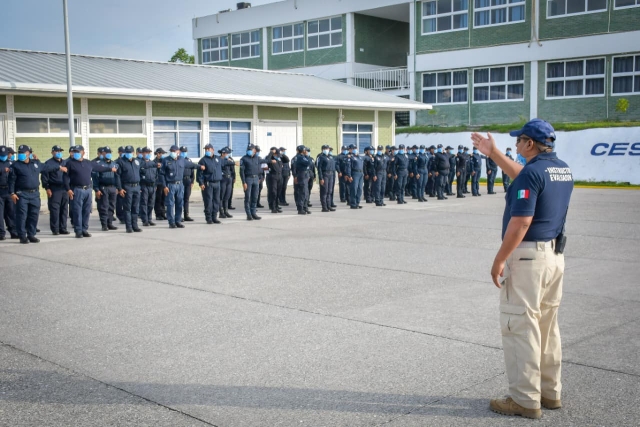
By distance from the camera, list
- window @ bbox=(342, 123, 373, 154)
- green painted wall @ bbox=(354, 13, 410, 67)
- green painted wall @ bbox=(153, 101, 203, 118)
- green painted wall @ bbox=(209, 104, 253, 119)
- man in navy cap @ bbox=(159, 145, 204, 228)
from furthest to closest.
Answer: green painted wall @ bbox=(354, 13, 410, 67)
window @ bbox=(342, 123, 373, 154)
green painted wall @ bbox=(209, 104, 253, 119)
green painted wall @ bbox=(153, 101, 203, 118)
man in navy cap @ bbox=(159, 145, 204, 228)

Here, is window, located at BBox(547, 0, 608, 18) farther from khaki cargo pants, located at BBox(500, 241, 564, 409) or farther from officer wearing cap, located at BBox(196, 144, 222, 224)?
khaki cargo pants, located at BBox(500, 241, 564, 409)

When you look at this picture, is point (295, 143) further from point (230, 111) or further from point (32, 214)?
point (32, 214)

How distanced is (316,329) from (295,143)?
871 inches

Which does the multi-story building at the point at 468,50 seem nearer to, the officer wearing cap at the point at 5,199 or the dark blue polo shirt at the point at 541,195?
the officer wearing cap at the point at 5,199

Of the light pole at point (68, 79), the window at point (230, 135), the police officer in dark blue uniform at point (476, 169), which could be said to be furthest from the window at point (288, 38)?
the light pole at point (68, 79)

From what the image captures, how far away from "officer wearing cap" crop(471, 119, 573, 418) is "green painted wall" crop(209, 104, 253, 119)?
72.5 ft

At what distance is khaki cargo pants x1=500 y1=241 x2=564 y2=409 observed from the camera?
4719 millimetres

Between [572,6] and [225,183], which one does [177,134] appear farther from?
[572,6]

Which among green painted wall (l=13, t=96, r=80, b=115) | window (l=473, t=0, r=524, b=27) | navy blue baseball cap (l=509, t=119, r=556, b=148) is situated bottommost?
navy blue baseball cap (l=509, t=119, r=556, b=148)

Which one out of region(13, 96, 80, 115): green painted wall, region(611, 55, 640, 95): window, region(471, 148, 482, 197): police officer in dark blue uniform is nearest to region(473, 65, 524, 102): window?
region(611, 55, 640, 95): window

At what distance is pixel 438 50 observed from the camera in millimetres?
41281

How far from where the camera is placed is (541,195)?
4.78 m

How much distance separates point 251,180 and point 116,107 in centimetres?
704

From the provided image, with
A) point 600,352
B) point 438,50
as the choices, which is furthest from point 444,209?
point 438,50
